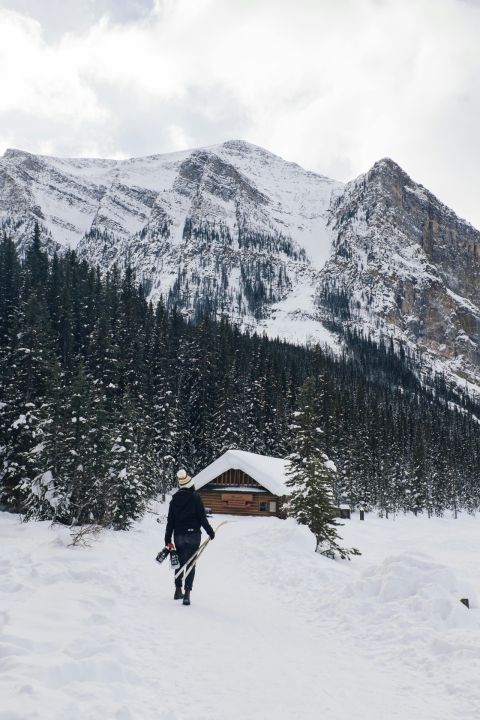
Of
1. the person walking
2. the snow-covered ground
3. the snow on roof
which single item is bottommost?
the snow-covered ground

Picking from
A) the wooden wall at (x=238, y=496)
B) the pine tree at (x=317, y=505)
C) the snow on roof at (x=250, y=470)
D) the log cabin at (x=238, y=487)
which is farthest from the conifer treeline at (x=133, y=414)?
the pine tree at (x=317, y=505)

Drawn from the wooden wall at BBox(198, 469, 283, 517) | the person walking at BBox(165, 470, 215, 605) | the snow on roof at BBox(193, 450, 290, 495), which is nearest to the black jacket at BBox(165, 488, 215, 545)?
the person walking at BBox(165, 470, 215, 605)

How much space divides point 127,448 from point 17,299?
3607 centimetres

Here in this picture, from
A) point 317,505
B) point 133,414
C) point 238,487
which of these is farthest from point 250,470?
point 317,505

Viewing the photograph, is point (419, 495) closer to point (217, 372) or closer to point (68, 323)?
point (217, 372)

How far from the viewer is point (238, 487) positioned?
4106cm

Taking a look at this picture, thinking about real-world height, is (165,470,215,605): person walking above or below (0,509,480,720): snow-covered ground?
above

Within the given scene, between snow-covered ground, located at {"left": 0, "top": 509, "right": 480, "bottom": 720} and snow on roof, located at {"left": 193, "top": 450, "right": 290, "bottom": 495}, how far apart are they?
26573mm

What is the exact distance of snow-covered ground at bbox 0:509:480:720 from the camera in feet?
14.9

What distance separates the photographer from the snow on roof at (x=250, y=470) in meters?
38.8

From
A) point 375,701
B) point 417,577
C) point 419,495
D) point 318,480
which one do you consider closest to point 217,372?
point 419,495

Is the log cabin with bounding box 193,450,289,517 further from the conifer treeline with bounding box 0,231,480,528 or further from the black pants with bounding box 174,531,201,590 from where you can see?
the black pants with bounding box 174,531,201,590

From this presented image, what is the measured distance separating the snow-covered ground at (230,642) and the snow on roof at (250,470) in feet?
87.2

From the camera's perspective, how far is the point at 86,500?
2123cm
